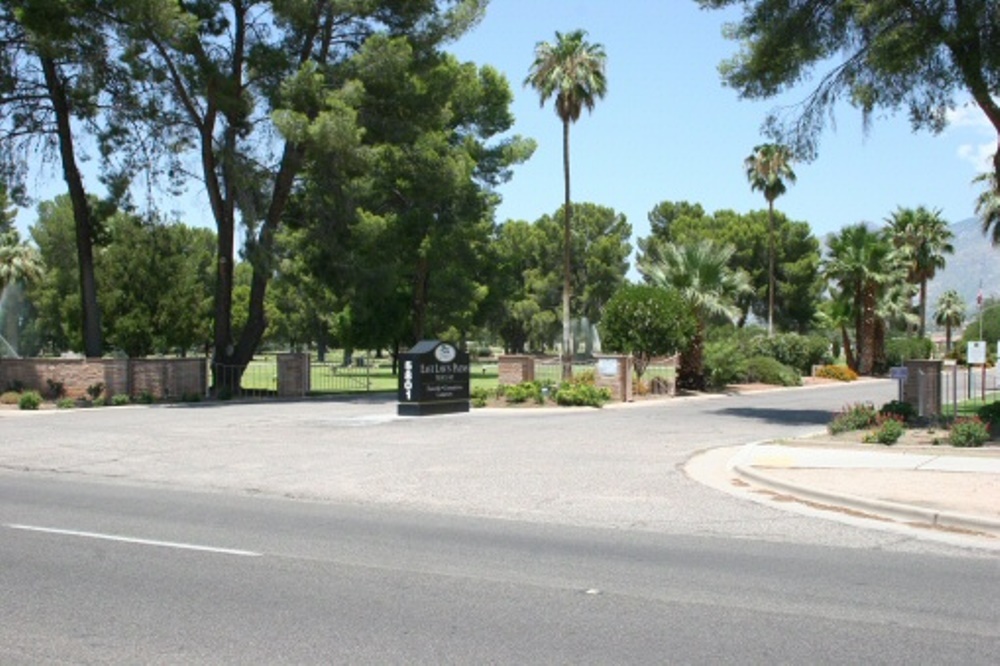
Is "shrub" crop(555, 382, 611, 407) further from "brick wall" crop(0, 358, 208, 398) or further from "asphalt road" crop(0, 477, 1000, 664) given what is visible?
"asphalt road" crop(0, 477, 1000, 664)

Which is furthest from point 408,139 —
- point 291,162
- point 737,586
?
point 737,586

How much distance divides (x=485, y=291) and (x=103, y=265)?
19252 millimetres

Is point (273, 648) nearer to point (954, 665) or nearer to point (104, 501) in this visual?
point (954, 665)

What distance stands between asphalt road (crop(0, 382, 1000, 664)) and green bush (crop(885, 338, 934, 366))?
47207 millimetres

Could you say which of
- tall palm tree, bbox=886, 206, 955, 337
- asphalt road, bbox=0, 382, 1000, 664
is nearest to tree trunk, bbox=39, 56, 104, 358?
asphalt road, bbox=0, 382, 1000, 664

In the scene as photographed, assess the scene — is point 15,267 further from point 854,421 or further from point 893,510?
point 893,510

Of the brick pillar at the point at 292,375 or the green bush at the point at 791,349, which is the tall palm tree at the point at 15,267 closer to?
the brick pillar at the point at 292,375

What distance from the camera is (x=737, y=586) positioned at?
28.4 ft

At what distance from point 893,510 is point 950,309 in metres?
101

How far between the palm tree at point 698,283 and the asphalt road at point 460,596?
1034 inches

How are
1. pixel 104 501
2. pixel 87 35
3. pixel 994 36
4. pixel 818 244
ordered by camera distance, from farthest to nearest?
pixel 818 244, pixel 87 35, pixel 994 36, pixel 104 501

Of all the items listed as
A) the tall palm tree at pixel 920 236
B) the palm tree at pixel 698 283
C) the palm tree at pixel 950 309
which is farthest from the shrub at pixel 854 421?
the palm tree at pixel 950 309

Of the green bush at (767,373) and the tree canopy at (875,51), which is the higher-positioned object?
the tree canopy at (875,51)

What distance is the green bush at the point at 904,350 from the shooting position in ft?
201
